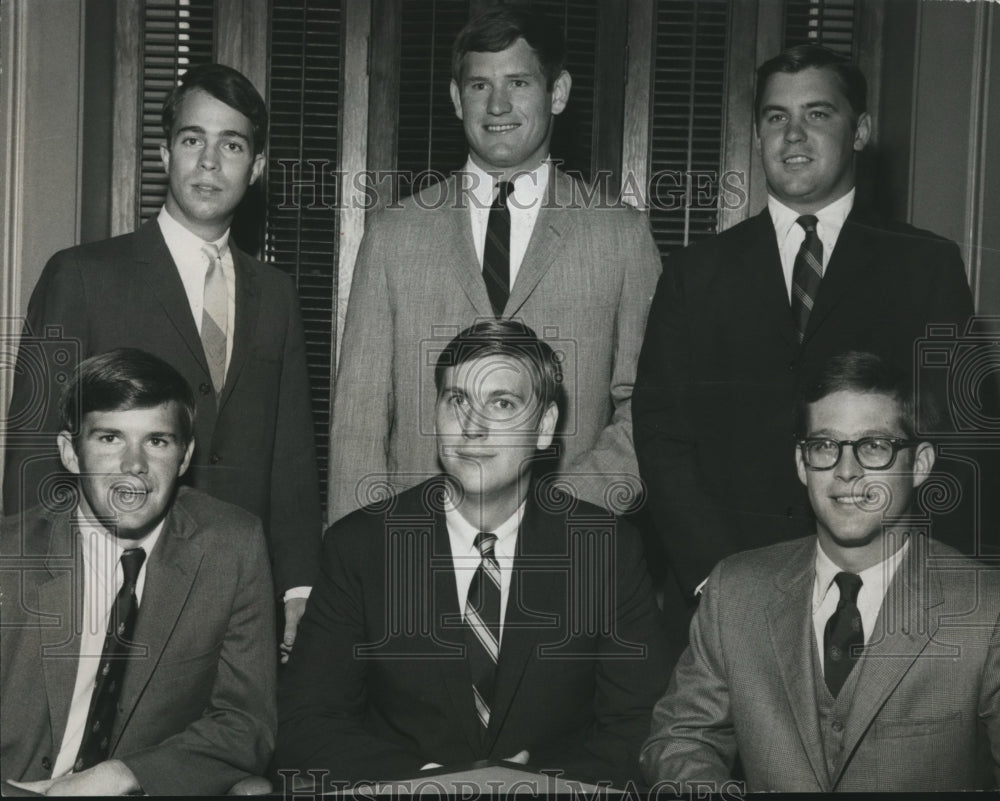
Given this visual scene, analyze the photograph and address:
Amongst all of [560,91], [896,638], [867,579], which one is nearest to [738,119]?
[560,91]

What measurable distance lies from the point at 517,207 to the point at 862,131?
687mm

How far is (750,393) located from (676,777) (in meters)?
0.74

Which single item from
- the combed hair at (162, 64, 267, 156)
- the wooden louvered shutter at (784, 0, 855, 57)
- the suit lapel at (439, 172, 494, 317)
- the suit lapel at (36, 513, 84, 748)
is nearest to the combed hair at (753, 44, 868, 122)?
the wooden louvered shutter at (784, 0, 855, 57)

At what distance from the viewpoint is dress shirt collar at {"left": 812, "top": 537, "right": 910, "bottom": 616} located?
7.79 feet

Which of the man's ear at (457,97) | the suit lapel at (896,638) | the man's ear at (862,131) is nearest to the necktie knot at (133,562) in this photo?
the man's ear at (457,97)

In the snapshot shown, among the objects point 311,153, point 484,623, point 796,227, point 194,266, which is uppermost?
point 311,153

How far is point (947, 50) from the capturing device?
8.96 ft

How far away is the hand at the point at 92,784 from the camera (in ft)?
7.70

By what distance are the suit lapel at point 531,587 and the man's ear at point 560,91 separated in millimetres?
757

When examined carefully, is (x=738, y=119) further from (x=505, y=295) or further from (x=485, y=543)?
(x=485, y=543)

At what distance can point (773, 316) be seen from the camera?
2609mm

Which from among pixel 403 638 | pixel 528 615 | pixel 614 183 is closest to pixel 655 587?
pixel 528 615

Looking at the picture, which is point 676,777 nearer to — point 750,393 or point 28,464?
point 750,393

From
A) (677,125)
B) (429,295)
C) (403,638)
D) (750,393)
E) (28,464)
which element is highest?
(677,125)
